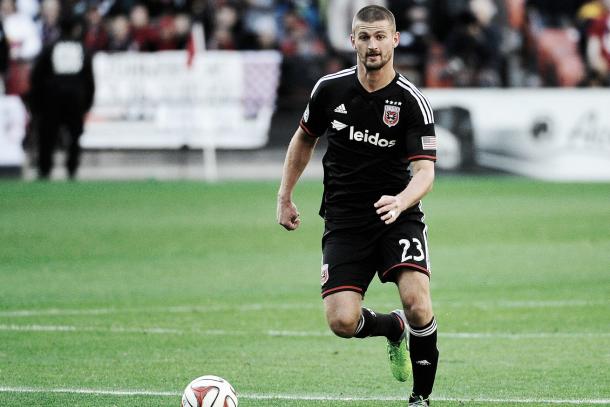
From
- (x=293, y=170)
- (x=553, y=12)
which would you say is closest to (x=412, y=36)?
(x=553, y=12)

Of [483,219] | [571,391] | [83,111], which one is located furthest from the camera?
[83,111]

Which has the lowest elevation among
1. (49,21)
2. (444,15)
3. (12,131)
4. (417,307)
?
(12,131)

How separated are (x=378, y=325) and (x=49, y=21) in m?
17.5

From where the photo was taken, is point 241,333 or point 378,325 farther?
point 241,333

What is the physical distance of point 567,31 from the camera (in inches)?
987

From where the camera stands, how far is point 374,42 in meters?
7.22

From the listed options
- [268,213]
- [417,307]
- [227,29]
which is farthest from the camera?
[227,29]

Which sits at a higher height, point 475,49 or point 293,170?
point 293,170

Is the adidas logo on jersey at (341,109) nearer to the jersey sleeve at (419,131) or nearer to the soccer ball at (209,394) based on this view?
the jersey sleeve at (419,131)

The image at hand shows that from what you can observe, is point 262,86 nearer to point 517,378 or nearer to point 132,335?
point 132,335

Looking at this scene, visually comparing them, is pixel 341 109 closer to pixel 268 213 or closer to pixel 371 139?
pixel 371 139

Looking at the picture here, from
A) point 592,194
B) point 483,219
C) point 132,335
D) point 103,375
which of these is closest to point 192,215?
point 483,219

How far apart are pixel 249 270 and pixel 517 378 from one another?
609cm

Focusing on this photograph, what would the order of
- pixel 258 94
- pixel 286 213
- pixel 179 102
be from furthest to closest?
pixel 179 102
pixel 258 94
pixel 286 213
